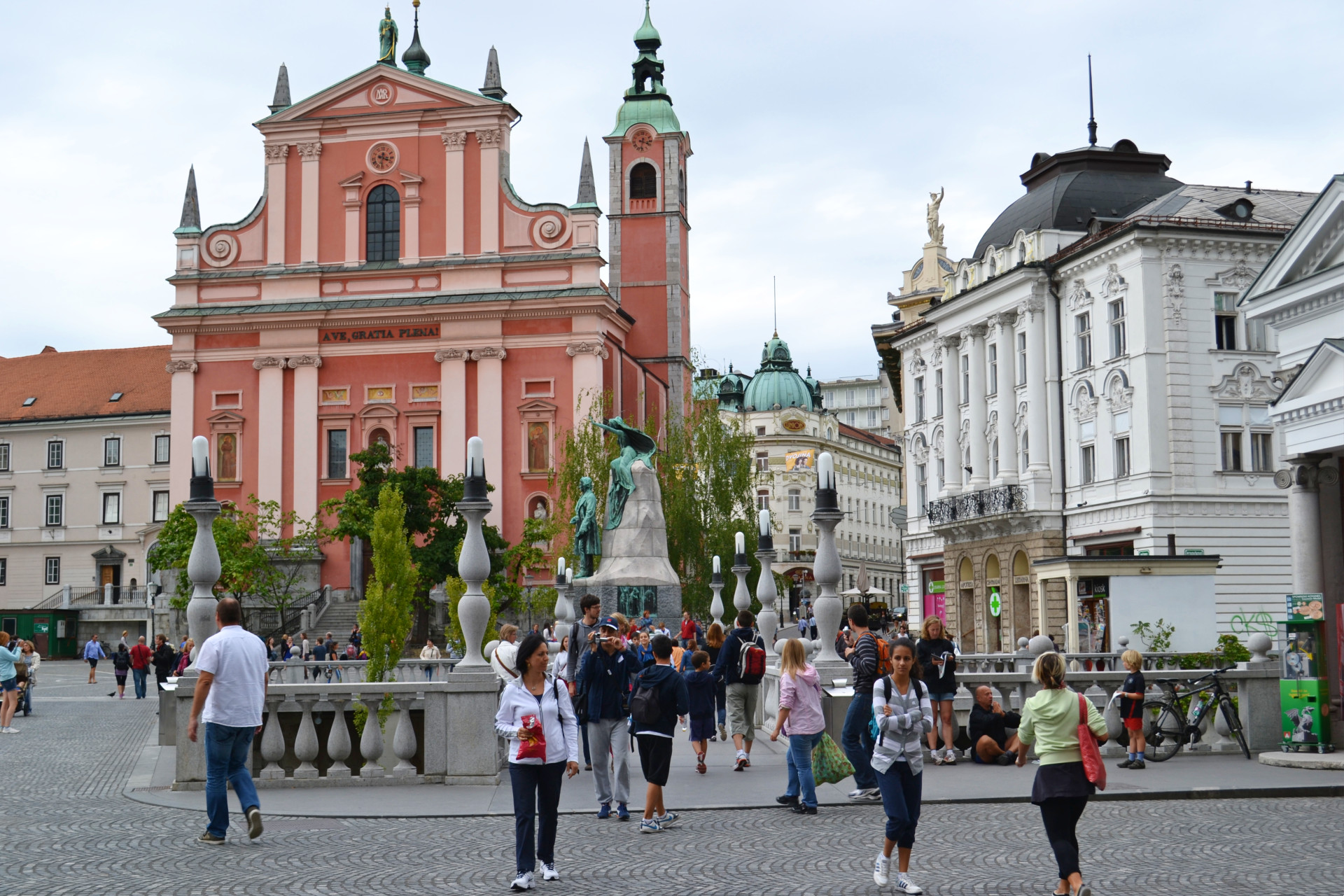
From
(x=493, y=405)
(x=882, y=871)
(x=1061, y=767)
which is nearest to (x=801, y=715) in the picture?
(x=882, y=871)

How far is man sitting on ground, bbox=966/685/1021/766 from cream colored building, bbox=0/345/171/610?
65.0 meters

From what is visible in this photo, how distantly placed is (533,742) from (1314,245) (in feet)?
39.5

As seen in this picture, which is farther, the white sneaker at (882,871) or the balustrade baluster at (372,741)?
the balustrade baluster at (372,741)

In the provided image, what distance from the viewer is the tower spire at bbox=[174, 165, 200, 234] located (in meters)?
63.3

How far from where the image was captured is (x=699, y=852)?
11.2 metres

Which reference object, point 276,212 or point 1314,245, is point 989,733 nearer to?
point 1314,245

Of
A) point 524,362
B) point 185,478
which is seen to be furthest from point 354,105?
point 185,478

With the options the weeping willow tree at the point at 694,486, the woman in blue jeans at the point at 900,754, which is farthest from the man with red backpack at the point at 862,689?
the weeping willow tree at the point at 694,486

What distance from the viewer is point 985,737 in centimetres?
1673

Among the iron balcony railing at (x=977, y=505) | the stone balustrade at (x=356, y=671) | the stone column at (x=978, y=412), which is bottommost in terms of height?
the stone balustrade at (x=356, y=671)

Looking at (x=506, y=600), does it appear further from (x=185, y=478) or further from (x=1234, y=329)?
(x=1234, y=329)

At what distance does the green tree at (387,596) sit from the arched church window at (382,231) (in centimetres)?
3549

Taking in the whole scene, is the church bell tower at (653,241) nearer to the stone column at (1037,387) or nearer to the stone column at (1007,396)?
the stone column at (1007,396)

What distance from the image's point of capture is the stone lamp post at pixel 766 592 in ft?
89.2
